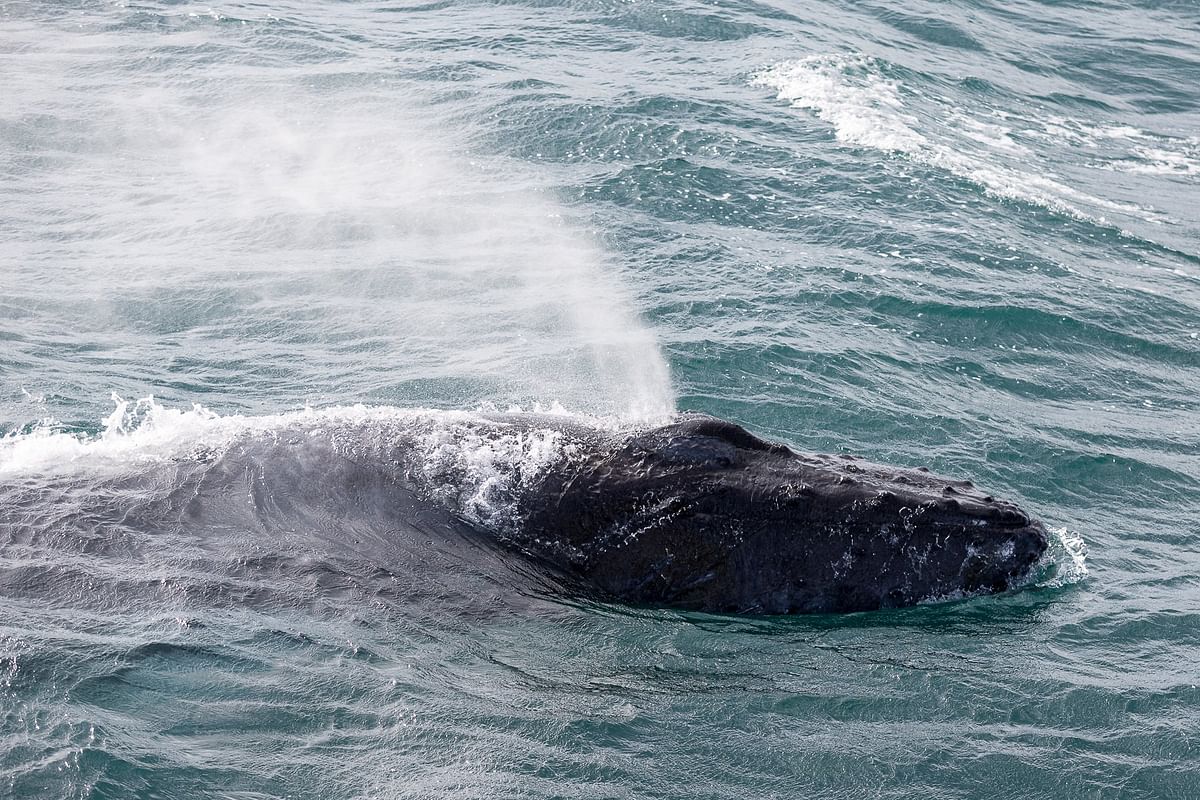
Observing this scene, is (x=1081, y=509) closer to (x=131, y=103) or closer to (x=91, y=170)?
(x=91, y=170)

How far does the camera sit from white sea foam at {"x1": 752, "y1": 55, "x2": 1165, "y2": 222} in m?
23.8

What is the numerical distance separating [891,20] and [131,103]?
18.9 meters

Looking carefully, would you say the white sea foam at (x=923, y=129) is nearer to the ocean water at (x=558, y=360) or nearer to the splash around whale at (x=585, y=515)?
the ocean water at (x=558, y=360)

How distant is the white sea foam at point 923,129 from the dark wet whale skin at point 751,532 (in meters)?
13.4

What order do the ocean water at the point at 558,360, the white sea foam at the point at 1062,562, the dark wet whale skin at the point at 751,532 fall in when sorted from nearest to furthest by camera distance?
the ocean water at the point at 558,360
the dark wet whale skin at the point at 751,532
the white sea foam at the point at 1062,562

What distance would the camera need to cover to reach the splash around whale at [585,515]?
36.7 ft

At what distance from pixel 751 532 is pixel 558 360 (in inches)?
256

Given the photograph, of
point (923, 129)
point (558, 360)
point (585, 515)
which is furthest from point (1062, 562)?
point (923, 129)

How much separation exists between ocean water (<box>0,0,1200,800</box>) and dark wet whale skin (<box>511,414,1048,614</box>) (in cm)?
27

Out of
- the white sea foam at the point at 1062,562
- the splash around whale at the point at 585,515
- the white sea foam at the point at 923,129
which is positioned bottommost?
the white sea foam at the point at 1062,562

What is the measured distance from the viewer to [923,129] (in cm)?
2616

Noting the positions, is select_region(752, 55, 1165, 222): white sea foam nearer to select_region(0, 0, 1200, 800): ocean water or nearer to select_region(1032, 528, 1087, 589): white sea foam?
select_region(0, 0, 1200, 800): ocean water

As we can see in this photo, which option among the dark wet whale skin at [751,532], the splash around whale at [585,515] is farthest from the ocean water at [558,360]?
the dark wet whale skin at [751,532]

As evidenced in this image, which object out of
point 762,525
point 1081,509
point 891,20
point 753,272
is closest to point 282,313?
point 753,272
